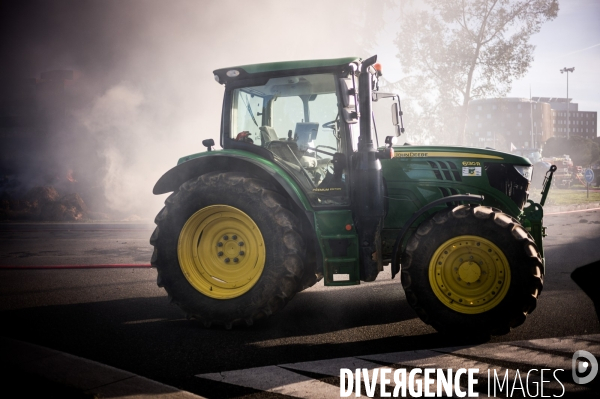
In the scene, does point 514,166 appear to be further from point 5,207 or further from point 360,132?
point 5,207

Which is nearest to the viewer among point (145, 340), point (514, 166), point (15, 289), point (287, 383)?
point (287, 383)

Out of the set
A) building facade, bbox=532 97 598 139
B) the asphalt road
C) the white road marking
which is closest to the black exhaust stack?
the asphalt road

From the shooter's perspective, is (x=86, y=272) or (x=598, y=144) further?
(x=598, y=144)

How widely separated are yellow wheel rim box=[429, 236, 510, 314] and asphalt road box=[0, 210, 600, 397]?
14.0 inches

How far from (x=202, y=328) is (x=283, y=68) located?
261 cm

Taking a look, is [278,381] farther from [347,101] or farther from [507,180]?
[507,180]

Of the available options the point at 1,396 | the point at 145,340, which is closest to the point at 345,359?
the point at 145,340

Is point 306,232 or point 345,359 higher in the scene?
point 306,232

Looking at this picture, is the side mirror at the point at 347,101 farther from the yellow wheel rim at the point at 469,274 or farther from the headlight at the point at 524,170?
the headlight at the point at 524,170

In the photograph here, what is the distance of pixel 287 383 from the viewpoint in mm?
3537

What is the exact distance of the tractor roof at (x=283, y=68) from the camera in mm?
4898

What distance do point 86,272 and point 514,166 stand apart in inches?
238

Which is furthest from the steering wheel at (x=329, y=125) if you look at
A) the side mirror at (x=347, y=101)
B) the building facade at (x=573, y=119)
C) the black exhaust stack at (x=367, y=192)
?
the building facade at (x=573, y=119)

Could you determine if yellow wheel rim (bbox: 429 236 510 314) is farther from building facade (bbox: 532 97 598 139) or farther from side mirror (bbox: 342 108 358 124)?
building facade (bbox: 532 97 598 139)
